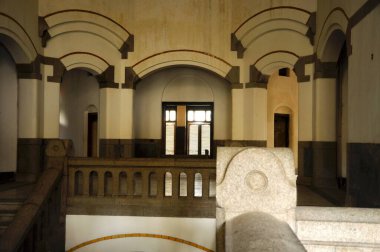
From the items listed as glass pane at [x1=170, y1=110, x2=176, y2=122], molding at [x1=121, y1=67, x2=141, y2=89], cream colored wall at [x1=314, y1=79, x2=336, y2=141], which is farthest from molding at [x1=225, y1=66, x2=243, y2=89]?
glass pane at [x1=170, y1=110, x2=176, y2=122]

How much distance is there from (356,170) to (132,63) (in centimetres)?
686

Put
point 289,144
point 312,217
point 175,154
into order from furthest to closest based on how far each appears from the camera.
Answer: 1. point 289,144
2. point 175,154
3. point 312,217

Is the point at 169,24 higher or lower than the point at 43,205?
higher

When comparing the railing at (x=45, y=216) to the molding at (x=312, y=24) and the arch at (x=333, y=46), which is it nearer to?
the arch at (x=333, y=46)

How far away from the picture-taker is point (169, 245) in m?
6.41

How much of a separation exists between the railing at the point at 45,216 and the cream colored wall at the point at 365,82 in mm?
4982

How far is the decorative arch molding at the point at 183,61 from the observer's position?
→ 1114 cm

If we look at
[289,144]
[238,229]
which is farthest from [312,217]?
[289,144]

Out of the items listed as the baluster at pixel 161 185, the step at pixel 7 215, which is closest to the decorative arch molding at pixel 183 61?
the baluster at pixel 161 185

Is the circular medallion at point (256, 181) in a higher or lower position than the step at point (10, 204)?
higher

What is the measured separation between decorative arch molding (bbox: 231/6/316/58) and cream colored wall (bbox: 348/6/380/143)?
3065mm

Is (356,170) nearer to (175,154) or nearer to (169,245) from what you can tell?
(169,245)

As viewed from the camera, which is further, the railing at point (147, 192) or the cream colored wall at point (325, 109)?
the cream colored wall at point (325, 109)

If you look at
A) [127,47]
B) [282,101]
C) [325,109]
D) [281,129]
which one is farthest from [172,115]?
[325,109]
